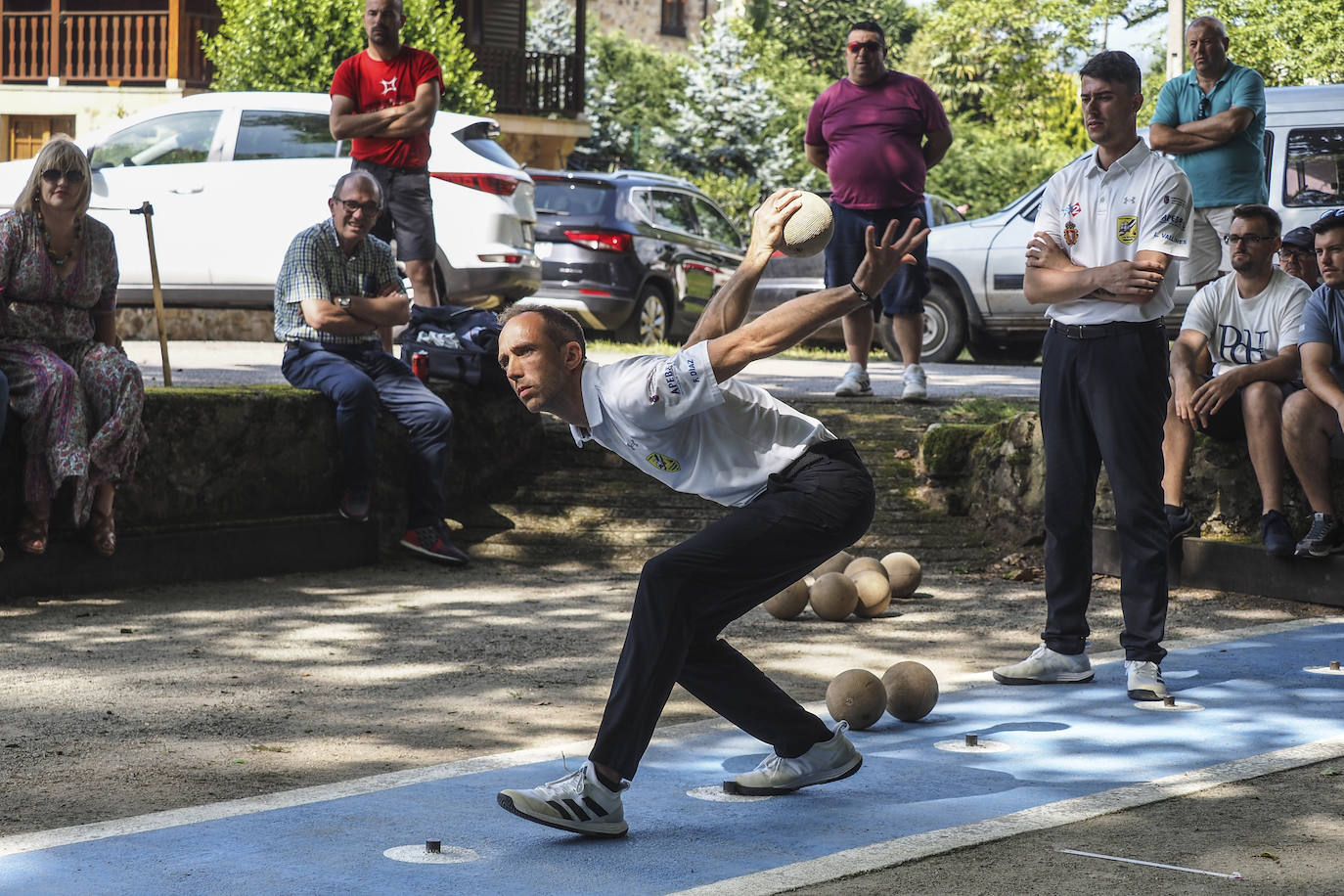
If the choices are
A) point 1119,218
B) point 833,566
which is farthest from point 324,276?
point 1119,218

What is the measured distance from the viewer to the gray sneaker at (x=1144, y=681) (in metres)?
6.07

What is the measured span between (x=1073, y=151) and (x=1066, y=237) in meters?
36.5

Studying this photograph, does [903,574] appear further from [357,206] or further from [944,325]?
[944,325]

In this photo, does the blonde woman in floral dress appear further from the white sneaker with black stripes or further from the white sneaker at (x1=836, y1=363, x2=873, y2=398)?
the white sneaker at (x1=836, y1=363, x2=873, y2=398)

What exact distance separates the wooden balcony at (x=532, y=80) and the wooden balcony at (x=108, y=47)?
5376 mm

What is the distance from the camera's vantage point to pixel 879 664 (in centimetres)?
699

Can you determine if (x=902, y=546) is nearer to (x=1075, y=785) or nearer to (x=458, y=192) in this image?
(x=1075, y=785)

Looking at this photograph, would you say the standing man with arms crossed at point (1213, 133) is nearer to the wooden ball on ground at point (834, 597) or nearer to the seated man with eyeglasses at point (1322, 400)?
the seated man with eyeglasses at point (1322, 400)

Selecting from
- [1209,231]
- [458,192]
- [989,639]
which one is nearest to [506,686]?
[989,639]

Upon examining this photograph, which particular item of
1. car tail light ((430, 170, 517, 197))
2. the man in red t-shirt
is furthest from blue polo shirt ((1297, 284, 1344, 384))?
car tail light ((430, 170, 517, 197))

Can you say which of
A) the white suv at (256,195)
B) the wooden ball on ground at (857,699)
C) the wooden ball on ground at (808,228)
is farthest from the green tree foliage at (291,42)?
the wooden ball on ground at (808,228)

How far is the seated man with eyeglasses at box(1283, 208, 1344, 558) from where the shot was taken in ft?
25.6

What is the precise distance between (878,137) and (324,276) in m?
3.44

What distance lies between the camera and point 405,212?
10.1 metres
